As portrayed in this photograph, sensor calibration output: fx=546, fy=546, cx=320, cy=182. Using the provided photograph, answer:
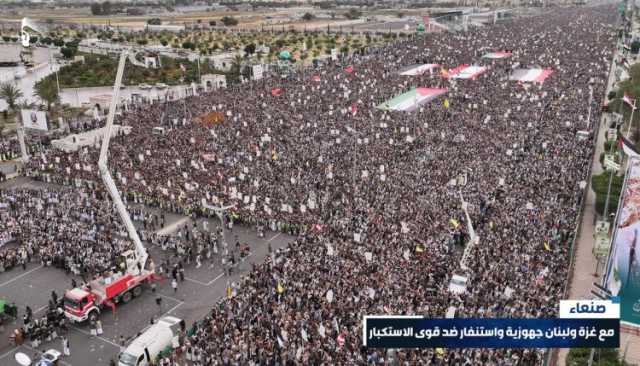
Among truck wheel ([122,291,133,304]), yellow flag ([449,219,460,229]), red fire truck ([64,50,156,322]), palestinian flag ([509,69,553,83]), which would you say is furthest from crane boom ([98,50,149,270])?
palestinian flag ([509,69,553,83])

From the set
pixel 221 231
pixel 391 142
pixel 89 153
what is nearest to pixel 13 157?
pixel 89 153

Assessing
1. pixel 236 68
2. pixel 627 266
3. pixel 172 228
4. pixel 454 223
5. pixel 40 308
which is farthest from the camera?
pixel 236 68

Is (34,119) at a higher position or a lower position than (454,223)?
higher

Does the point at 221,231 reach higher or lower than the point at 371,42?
lower

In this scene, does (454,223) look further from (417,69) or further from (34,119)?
(417,69)

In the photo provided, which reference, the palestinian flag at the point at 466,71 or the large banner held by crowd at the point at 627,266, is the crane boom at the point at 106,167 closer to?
the large banner held by crowd at the point at 627,266

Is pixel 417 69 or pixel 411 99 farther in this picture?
pixel 417 69

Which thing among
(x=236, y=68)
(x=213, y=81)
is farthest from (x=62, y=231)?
(x=236, y=68)

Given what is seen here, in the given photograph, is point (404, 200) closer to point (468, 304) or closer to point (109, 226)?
point (468, 304)
